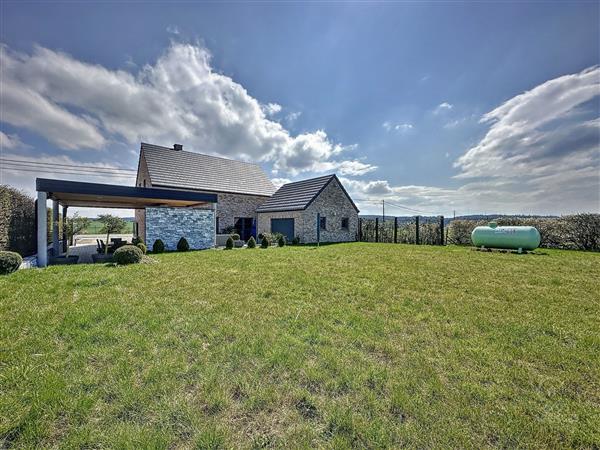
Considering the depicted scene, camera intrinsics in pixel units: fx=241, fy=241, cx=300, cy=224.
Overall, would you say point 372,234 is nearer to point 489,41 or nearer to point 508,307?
point 489,41

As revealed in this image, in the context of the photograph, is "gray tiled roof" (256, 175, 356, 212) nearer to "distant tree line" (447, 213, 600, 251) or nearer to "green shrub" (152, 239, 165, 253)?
"green shrub" (152, 239, 165, 253)

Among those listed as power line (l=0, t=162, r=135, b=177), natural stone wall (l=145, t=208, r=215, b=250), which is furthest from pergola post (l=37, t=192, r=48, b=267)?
power line (l=0, t=162, r=135, b=177)

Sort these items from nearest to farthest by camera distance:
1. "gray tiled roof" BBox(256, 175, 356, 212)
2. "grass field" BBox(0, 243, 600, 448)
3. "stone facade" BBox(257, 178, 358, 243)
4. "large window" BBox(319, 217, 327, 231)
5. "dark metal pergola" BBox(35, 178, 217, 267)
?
1. "grass field" BBox(0, 243, 600, 448)
2. "dark metal pergola" BBox(35, 178, 217, 267)
3. "stone facade" BBox(257, 178, 358, 243)
4. "gray tiled roof" BBox(256, 175, 356, 212)
5. "large window" BBox(319, 217, 327, 231)

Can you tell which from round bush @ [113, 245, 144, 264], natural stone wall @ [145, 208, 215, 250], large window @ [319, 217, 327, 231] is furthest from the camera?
large window @ [319, 217, 327, 231]

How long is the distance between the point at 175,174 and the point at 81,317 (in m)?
17.4

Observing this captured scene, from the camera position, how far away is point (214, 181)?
20.8 metres

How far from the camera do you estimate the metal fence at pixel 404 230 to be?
1816 centimetres

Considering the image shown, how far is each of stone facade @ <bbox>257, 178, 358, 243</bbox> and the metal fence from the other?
1.07m

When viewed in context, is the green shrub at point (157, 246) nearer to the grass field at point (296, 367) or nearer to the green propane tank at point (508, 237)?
the grass field at point (296, 367)

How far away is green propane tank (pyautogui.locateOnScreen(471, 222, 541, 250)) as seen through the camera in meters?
12.1

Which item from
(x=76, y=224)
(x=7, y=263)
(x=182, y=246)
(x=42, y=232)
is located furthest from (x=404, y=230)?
(x=76, y=224)

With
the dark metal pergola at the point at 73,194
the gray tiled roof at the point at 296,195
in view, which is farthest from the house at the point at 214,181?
the dark metal pergola at the point at 73,194

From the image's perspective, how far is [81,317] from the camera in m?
4.05

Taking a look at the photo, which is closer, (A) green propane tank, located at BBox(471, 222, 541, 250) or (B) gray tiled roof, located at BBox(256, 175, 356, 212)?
(A) green propane tank, located at BBox(471, 222, 541, 250)
